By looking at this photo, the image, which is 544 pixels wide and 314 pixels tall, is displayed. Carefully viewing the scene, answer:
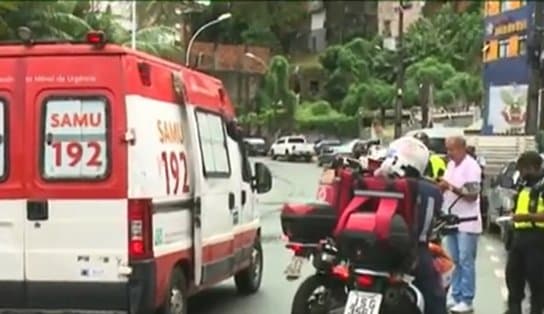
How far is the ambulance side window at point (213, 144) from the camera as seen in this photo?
9.34 metres

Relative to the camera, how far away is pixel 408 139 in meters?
6.92

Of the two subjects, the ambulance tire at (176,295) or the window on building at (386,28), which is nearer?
the ambulance tire at (176,295)

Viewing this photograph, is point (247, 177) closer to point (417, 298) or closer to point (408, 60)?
point (417, 298)

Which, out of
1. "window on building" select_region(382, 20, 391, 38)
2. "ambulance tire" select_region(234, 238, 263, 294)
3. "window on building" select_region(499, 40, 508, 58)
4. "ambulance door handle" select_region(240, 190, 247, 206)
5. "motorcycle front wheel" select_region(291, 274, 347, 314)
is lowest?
"ambulance tire" select_region(234, 238, 263, 294)

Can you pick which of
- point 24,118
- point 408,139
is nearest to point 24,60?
point 24,118

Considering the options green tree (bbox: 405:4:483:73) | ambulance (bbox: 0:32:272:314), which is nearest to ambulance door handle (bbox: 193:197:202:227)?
ambulance (bbox: 0:32:272:314)

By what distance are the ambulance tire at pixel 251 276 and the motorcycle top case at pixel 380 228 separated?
16.8 ft

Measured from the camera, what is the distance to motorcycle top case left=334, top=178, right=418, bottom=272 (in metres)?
6.23

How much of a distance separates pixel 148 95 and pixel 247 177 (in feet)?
10.3

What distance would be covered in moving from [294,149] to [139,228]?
56232 mm

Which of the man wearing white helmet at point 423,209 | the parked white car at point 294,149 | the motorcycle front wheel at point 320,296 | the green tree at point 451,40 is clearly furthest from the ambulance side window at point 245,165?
the green tree at point 451,40

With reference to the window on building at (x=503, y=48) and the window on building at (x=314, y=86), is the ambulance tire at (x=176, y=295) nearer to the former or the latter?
the window on building at (x=503, y=48)

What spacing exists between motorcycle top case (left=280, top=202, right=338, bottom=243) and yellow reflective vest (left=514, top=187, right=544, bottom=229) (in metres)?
2.30

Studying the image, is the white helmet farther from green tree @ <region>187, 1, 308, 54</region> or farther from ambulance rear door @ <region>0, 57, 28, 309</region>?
green tree @ <region>187, 1, 308, 54</region>
